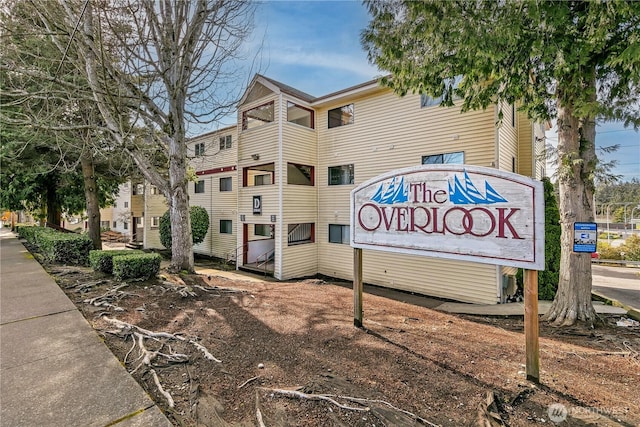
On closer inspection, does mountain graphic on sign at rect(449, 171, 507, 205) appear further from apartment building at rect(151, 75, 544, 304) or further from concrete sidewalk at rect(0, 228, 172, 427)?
apartment building at rect(151, 75, 544, 304)

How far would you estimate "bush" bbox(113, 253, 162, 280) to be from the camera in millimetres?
6867

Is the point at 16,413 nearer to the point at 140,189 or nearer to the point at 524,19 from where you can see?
the point at 524,19

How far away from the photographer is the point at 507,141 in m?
9.46

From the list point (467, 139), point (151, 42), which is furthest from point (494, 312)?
point (151, 42)

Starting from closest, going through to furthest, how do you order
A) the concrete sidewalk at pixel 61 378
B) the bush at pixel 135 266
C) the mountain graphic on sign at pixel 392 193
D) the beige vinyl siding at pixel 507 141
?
the concrete sidewalk at pixel 61 378 < the mountain graphic on sign at pixel 392 193 < the bush at pixel 135 266 < the beige vinyl siding at pixel 507 141

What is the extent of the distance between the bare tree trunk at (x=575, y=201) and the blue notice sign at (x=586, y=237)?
23 cm

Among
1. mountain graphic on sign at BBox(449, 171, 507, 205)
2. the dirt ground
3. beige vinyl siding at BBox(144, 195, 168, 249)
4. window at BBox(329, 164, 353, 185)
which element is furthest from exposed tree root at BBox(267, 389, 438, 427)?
beige vinyl siding at BBox(144, 195, 168, 249)

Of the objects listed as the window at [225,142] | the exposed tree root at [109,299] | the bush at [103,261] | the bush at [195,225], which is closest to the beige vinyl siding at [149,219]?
the bush at [195,225]

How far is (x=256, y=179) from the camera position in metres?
16.6

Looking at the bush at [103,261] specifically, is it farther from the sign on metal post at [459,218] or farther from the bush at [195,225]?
the bush at [195,225]

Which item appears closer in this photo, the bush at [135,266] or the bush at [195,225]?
the bush at [135,266]

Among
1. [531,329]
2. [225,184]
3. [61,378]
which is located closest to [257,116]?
[225,184]

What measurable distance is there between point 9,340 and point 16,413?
1.97 metres

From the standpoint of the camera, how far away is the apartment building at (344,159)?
29.8 ft
